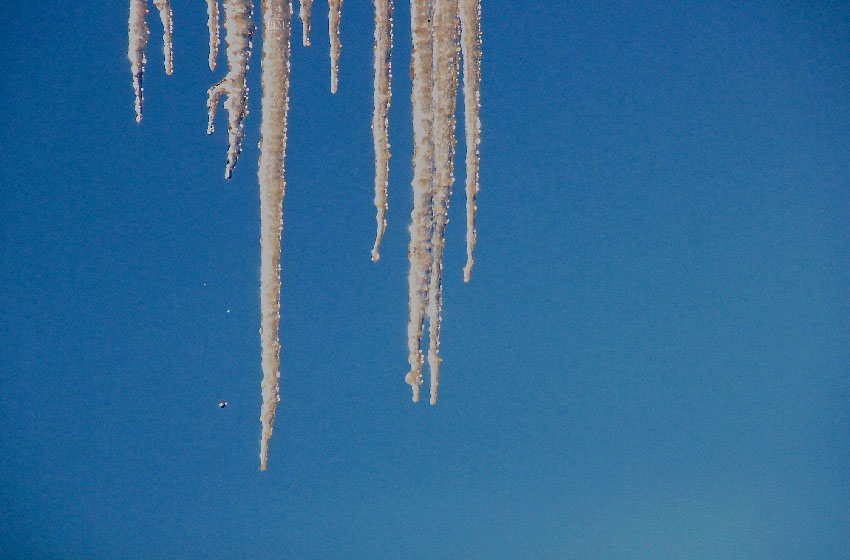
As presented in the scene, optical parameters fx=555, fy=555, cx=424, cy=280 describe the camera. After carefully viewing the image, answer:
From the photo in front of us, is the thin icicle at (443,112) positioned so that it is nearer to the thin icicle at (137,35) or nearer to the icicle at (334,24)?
the icicle at (334,24)

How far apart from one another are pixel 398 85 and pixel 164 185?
1.30 feet

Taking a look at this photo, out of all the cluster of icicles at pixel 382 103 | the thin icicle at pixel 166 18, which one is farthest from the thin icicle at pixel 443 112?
the thin icicle at pixel 166 18

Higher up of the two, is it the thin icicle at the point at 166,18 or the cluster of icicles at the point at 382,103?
the thin icicle at the point at 166,18

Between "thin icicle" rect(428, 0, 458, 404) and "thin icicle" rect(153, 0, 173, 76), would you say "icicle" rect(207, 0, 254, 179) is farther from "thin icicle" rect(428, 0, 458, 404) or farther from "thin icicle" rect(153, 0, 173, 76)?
"thin icicle" rect(428, 0, 458, 404)

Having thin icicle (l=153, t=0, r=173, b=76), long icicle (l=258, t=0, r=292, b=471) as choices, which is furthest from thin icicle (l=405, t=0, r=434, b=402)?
thin icicle (l=153, t=0, r=173, b=76)

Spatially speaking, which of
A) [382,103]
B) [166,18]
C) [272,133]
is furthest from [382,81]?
[166,18]

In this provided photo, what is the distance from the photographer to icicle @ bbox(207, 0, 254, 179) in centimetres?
54

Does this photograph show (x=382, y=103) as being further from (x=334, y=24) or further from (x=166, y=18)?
(x=166, y=18)

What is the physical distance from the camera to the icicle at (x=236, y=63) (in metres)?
0.54

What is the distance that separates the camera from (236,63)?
54cm

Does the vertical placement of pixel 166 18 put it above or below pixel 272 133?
above

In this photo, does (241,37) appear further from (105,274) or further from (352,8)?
(105,274)

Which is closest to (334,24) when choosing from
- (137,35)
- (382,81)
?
(382,81)

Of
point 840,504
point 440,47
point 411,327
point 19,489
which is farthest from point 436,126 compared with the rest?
point 840,504
